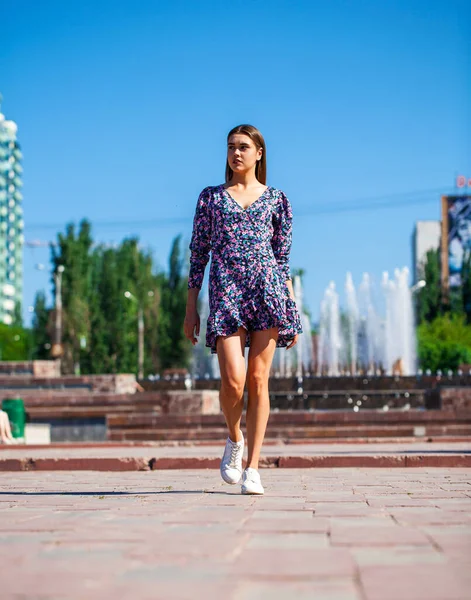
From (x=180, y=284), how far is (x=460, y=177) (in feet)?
170

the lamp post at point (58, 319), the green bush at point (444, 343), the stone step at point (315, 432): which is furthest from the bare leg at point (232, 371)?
the green bush at point (444, 343)

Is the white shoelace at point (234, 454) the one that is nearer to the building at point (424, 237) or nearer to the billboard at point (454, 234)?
the billboard at point (454, 234)

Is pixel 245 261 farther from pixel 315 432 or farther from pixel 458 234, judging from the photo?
pixel 458 234

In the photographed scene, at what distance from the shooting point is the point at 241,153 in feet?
21.6

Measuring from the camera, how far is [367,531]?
13.0 ft

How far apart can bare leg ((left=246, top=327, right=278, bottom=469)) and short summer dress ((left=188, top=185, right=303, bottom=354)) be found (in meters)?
0.06

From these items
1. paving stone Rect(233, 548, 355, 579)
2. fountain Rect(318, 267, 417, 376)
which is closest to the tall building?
fountain Rect(318, 267, 417, 376)

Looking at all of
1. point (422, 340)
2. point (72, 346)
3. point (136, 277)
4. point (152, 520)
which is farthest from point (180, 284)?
point (152, 520)

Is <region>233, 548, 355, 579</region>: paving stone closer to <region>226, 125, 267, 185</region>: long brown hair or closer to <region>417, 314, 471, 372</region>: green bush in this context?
<region>226, 125, 267, 185</region>: long brown hair

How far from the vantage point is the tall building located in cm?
17950

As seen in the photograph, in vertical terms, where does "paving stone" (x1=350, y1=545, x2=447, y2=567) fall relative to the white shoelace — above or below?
below

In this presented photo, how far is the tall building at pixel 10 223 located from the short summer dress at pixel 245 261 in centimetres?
17029

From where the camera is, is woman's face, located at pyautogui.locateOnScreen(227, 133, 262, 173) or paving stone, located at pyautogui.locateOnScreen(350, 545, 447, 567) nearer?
paving stone, located at pyautogui.locateOnScreen(350, 545, 447, 567)

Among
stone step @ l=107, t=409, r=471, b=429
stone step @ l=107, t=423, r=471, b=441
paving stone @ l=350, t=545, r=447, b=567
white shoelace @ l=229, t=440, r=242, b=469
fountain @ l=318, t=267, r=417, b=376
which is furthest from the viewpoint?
fountain @ l=318, t=267, r=417, b=376
